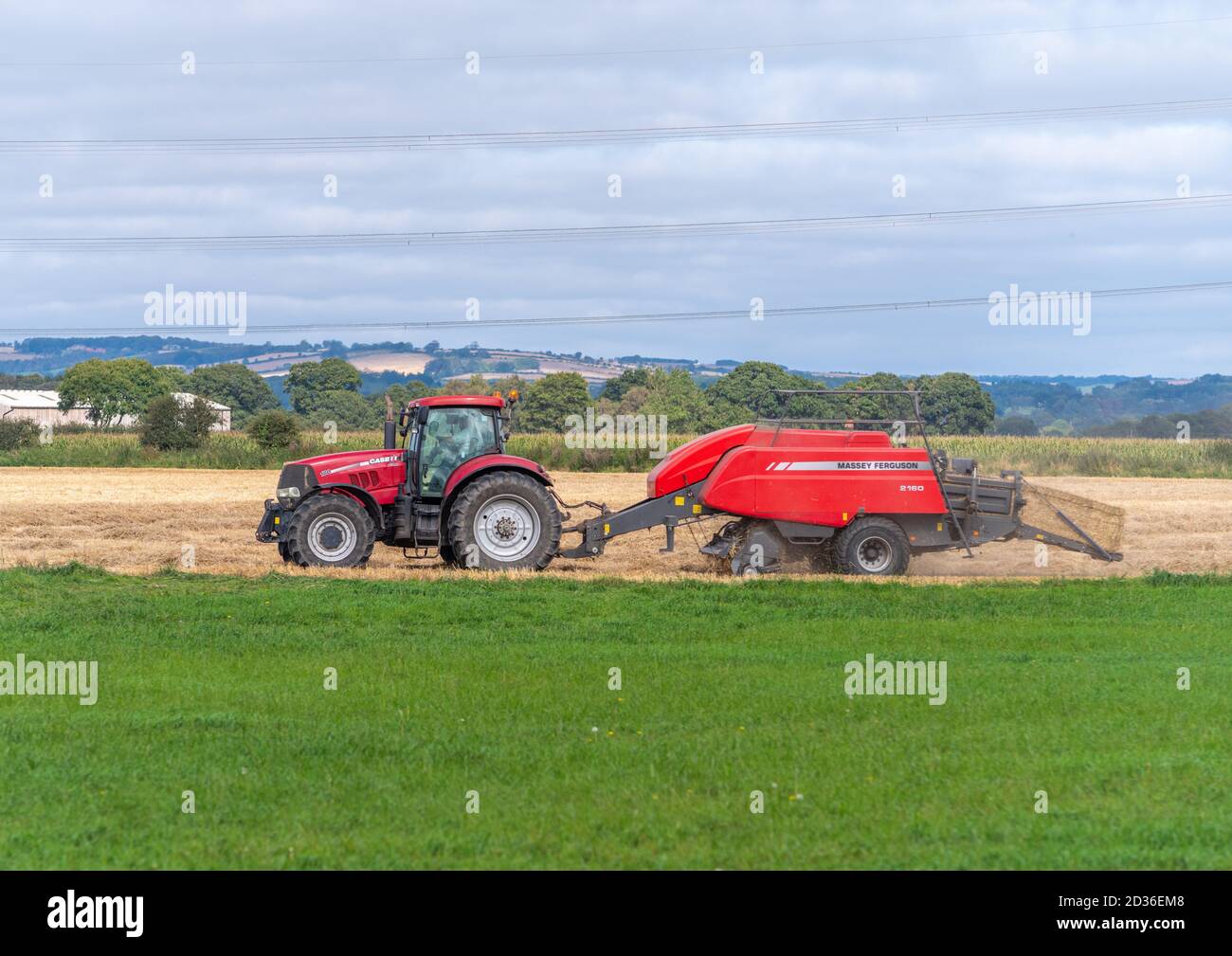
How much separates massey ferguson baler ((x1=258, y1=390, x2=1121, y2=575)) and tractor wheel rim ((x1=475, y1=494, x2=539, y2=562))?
2cm

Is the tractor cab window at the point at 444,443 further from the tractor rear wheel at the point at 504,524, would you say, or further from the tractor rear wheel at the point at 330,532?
the tractor rear wheel at the point at 330,532

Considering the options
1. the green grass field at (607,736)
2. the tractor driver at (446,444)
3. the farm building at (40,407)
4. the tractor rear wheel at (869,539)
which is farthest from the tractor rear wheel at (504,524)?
the farm building at (40,407)

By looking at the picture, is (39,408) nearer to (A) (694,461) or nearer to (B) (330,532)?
(B) (330,532)

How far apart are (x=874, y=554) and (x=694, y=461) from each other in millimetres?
2978

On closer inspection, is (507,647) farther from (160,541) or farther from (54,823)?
(160,541)

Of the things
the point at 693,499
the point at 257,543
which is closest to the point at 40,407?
the point at 257,543

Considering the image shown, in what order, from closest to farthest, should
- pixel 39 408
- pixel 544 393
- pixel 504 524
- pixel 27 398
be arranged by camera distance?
pixel 504 524, pixel 544 393, pixel 39 408, pixel 27 398

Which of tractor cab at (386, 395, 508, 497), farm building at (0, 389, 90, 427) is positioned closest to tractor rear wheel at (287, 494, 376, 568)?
tractor cab at (386, 395, 508, 497)

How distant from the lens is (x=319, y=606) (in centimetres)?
1659

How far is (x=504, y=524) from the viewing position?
20.5 metres

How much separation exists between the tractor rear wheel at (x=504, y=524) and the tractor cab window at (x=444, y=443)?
47 cm

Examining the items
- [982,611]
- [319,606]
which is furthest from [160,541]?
[982,611]
